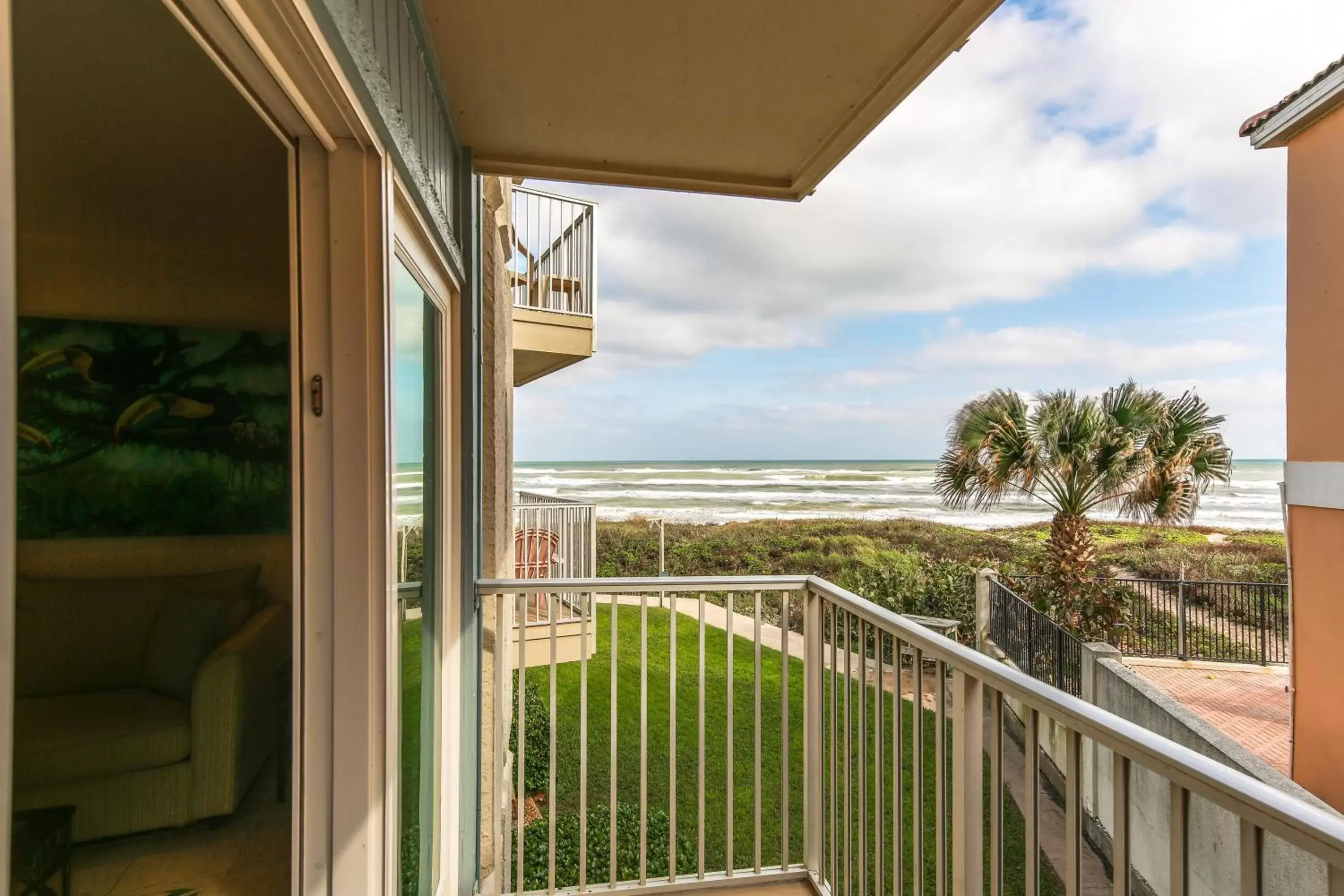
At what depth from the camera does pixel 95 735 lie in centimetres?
53

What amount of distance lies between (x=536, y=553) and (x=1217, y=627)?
8.16m

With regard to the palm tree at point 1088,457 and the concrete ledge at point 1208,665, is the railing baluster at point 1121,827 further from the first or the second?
the concrete ledge at point 1208,665

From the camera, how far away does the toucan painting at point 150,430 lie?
0.46 metres

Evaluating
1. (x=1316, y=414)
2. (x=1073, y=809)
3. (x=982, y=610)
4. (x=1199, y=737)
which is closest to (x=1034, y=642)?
(x=982, y=610)

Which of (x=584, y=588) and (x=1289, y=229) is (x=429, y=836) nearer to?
(x=584, y=588)

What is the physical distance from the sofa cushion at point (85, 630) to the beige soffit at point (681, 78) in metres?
1.34

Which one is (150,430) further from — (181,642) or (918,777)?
→ (918,777)

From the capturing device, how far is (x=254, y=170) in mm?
847

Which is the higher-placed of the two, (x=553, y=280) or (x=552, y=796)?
(x=553, y=280)

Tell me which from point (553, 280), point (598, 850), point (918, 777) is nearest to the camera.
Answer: point (918, 777)

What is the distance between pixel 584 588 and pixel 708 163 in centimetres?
152

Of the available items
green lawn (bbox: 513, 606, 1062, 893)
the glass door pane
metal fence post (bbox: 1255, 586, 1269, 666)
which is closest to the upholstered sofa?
the glass door pane

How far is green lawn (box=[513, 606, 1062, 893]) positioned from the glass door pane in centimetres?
121

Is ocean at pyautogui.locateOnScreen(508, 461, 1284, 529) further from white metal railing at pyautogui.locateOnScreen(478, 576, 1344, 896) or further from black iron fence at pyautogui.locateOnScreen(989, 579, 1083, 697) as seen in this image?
white metal railing at pyautogui.locateOnScreen(478, 576, 1344, 896)
